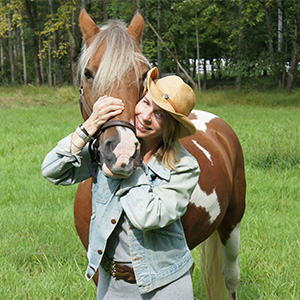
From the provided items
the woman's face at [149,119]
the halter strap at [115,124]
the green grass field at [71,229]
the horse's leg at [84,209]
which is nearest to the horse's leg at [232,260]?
the green grass field at [71,229]

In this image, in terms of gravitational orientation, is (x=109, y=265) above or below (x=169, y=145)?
below

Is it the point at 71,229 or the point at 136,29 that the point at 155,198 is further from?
the point at 71,229

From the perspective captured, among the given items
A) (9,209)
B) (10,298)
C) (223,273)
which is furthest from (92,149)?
(9,209)

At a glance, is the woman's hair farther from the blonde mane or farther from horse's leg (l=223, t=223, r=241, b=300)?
horse's leg (l=223, t=223, r=241, b=300)

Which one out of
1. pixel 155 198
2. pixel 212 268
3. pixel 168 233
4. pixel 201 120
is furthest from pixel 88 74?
pixel 212 268

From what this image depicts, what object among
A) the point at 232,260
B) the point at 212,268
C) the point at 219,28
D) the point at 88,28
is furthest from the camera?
the point at 219,28

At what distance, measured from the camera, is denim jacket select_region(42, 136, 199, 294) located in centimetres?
157

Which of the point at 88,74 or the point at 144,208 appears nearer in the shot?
the point at 144,208

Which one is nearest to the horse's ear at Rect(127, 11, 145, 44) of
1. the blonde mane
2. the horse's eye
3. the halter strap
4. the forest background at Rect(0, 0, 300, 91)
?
the blonde mane

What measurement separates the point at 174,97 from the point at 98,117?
320 mm

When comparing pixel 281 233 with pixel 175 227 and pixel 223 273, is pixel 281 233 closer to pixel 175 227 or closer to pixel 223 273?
pixel 223 273

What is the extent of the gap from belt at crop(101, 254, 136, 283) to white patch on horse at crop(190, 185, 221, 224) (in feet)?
2.46

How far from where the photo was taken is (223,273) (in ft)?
10.6

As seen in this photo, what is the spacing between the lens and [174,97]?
166 cm
